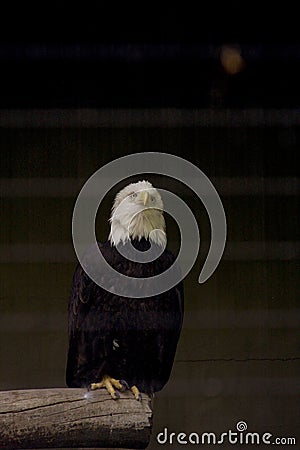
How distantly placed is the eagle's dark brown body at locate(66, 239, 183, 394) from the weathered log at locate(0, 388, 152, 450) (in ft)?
0.81

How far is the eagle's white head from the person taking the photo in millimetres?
2309

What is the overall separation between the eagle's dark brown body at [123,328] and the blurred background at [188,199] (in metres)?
0.22

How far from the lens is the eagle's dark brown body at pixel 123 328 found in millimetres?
2209

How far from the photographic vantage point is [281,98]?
2.50 meters

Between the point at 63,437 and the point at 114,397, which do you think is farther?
the point at 114,397

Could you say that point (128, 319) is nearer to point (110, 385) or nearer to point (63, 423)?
point (110, 385)

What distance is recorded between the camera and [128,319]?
2.21 meters

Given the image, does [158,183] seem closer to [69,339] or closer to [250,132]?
[250,132]

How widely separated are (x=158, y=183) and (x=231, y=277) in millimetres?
330

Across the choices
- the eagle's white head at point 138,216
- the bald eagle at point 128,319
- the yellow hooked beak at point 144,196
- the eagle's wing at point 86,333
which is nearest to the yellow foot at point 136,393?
the bald eagle at point 128,319

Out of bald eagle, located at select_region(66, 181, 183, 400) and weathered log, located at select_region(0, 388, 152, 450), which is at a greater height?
bald eagle, located at select_region(66, 181, 183, 400)

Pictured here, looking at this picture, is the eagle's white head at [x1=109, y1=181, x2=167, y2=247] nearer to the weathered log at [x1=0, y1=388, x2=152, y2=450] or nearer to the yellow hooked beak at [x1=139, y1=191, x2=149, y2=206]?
the yellow hooked beak at [x1=139, y1=191, x2=149, y2=206]

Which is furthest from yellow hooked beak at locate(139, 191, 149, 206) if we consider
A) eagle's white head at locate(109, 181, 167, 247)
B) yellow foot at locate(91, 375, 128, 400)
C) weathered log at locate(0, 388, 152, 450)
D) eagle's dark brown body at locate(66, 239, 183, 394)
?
weathered log at locate(0, 388, 152, 450)

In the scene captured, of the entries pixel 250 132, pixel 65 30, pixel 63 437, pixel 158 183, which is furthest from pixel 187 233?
pixel 63 437
